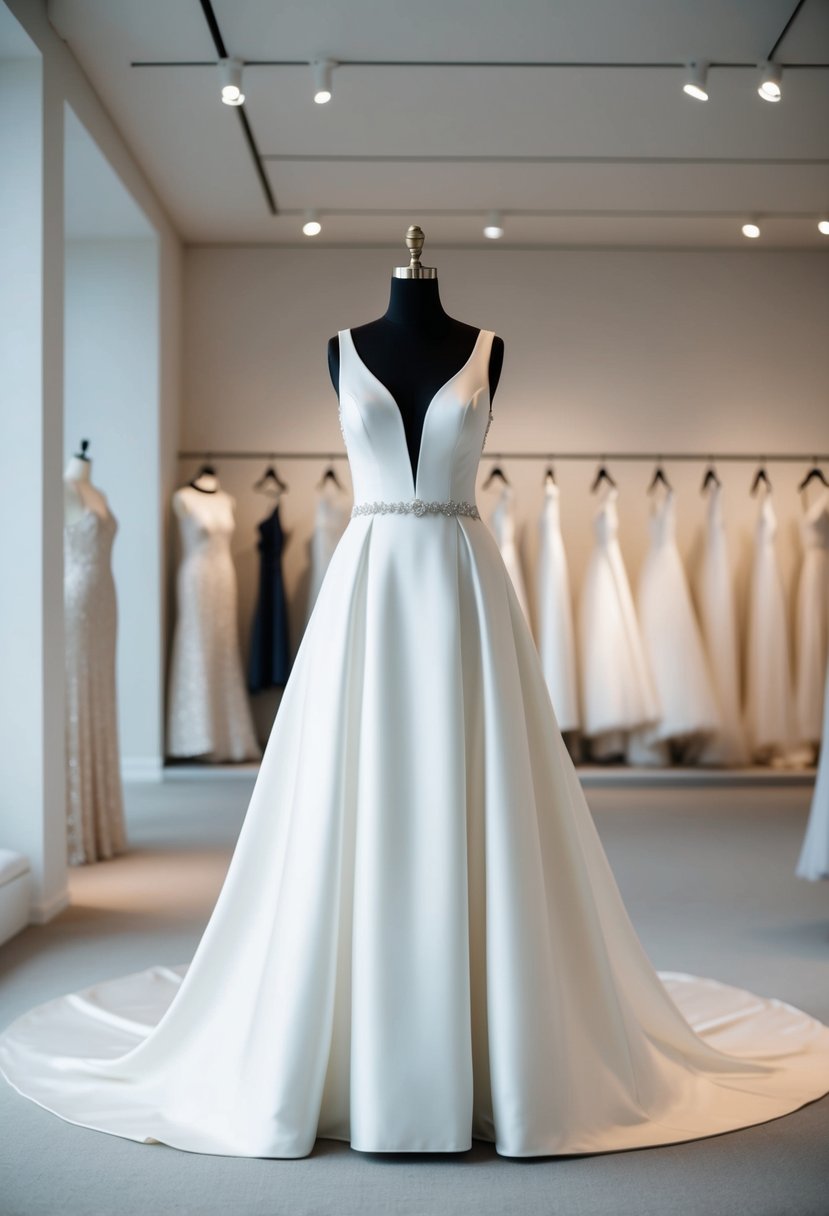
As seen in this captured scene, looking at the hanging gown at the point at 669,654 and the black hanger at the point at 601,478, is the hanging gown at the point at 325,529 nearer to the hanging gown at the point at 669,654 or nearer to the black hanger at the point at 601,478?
the black hanger at the point at 601,478

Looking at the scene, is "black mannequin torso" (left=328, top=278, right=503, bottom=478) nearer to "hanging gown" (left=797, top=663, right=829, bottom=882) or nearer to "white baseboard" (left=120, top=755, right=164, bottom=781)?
"hanging gown" (left=797, top=663, right=829, bottom=882)

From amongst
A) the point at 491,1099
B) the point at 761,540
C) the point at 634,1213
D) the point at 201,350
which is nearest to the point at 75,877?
the point at 491,1099

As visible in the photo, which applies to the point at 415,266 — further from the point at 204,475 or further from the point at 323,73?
the point at 204,475

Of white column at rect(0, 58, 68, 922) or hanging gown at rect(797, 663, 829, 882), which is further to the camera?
white column at rect(0, 58, 68, 922)

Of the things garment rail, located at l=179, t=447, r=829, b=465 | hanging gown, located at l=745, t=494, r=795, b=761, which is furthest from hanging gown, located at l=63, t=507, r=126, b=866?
hanging gown, located at l=745, t=494, r=795, b=761

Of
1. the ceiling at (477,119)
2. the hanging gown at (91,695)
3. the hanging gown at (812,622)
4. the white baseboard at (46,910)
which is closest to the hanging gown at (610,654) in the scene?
the hanging gown at (812,622)

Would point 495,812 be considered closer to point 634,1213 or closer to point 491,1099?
point 491,1099

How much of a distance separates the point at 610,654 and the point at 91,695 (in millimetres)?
3038

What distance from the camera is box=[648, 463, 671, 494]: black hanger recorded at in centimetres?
695

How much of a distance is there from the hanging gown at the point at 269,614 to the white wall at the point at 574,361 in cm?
25

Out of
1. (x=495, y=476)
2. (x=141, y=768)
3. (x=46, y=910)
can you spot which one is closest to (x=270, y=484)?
(x=495, y=476)

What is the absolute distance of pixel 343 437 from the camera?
8.85ft

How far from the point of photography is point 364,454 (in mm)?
2203

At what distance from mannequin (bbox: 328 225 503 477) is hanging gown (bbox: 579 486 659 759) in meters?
4.30
